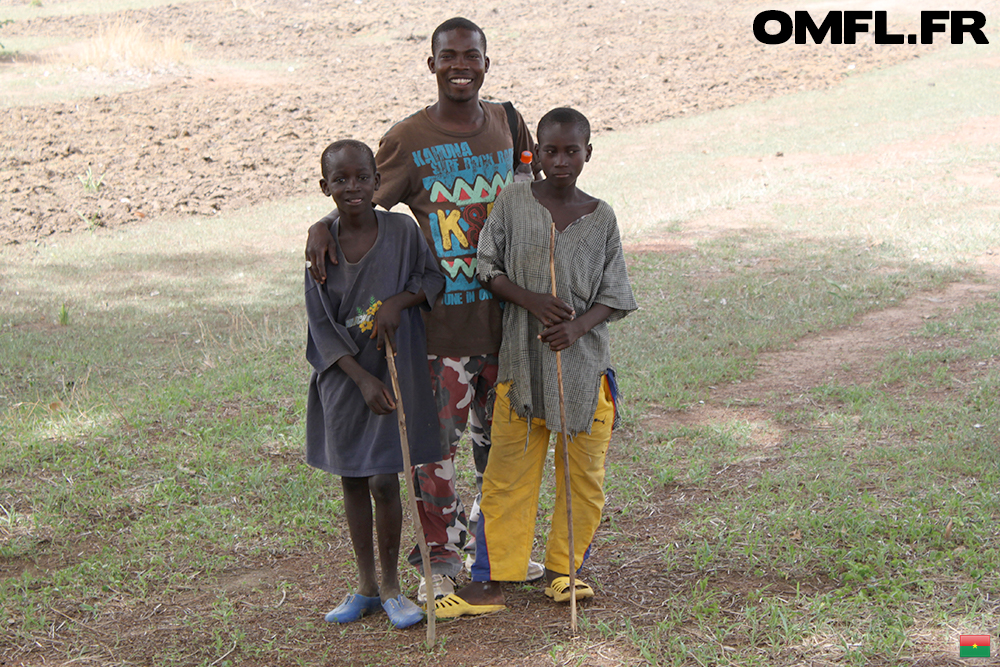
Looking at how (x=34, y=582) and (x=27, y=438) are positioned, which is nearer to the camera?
(x=34, y=582)

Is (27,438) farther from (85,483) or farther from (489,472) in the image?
(489,472)

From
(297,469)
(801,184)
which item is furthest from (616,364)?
(801,184)

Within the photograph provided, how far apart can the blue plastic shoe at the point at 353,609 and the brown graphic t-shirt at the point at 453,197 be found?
0.80 meters

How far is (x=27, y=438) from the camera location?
4328 mm

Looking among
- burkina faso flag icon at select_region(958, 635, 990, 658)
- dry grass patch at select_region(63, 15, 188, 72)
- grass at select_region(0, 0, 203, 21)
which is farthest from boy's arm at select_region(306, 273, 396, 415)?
grass at select_region(0, 0, 203, 21)

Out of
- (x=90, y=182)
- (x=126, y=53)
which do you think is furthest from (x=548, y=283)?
(x=126, y=53)

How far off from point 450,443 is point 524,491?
10.9 inches

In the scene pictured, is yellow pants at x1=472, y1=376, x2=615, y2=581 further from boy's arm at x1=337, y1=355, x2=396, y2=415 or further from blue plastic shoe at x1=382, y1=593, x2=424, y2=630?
boy's arm at x1=337, y1=355, x2=396, y2=415

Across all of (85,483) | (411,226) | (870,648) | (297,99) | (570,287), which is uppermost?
(297,99)

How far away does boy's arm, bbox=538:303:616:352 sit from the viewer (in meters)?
2.69

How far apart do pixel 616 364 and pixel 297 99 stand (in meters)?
11.8

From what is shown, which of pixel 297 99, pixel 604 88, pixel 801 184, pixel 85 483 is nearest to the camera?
pixel 85 483

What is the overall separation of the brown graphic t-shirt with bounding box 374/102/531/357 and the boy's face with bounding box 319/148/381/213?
0.13m

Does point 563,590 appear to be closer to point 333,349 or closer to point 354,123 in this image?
point 333,349
